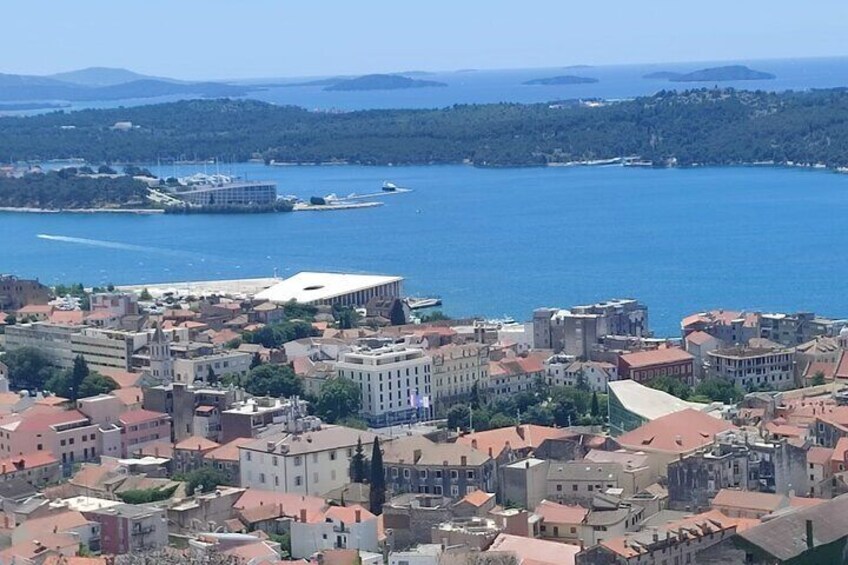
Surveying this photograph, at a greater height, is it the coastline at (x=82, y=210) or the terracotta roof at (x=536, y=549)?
the terracotta roof at (x=536, y=549)

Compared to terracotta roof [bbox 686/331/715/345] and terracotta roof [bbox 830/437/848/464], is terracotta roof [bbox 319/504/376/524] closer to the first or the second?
terracotta roof [bbox 830/437/848/464]

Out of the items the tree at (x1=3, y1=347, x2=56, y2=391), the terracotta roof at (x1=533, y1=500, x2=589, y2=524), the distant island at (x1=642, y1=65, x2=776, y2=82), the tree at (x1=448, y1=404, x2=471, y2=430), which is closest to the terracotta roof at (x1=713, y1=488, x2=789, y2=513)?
the terracotta roof at (x1=533, y1=500, x2=589, y2=524)

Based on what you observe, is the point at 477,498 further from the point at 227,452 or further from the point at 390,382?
the point at 390,382

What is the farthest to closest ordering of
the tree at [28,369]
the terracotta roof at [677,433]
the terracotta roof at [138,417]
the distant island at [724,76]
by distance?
1. the distant island at [724,76]
2. the tree at [28,369]
3. the terracotta roof at [138,417]
4. the terracotta roof at [677,433]

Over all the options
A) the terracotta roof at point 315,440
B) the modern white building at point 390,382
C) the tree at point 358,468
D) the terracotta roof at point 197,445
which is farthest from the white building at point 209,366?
the tree at point 358,468

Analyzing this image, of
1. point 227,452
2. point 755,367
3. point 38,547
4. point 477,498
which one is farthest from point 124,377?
point 38,547

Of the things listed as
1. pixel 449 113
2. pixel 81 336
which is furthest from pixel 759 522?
pixel 449 113

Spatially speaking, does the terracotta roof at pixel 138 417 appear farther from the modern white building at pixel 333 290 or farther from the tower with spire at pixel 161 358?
the modern white building at pixel 333 290

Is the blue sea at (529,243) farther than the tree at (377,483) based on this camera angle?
Yes
